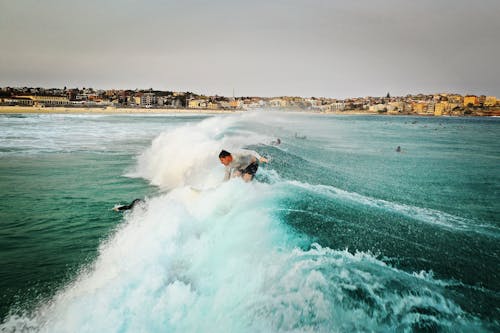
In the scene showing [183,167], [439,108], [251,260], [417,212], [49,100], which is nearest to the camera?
[251,260]

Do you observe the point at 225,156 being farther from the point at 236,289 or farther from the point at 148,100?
the point at 148,100

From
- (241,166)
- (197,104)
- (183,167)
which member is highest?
(197,104)

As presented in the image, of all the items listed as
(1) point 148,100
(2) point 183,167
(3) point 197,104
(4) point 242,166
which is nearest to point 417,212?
(4) point 242,166

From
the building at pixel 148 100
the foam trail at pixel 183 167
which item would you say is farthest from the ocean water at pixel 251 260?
the building at pixel 148 100

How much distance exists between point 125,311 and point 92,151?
65.3ft

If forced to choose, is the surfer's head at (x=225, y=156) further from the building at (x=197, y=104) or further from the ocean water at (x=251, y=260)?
the building at (x=197, y=104)

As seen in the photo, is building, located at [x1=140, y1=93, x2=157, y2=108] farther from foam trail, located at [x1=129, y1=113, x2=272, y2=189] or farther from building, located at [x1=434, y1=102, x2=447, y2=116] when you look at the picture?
building, located at [x1=434, y1=102, x2=447, y2=116]

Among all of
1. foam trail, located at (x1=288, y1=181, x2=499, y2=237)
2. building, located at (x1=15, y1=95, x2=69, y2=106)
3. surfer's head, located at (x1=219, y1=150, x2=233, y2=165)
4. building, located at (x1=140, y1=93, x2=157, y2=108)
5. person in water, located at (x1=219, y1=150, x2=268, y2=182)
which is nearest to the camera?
surfer's head, located at (x1=219, y1=150, x2=233, y2=165)

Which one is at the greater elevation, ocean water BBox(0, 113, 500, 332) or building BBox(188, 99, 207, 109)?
building BBox(188, 99, 207, 109)

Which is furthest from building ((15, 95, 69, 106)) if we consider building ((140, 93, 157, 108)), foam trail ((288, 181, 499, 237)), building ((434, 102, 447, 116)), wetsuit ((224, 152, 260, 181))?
building ((434, 102, 447, 116))

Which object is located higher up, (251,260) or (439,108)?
(439,108)

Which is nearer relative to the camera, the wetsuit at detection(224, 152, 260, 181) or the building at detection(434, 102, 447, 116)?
the wetsuit at detection(224, 152, 260, 181)

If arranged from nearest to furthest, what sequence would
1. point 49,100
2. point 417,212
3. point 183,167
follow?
point 417,212 → point 183,167 → point 49,100

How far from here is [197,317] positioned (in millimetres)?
3691
